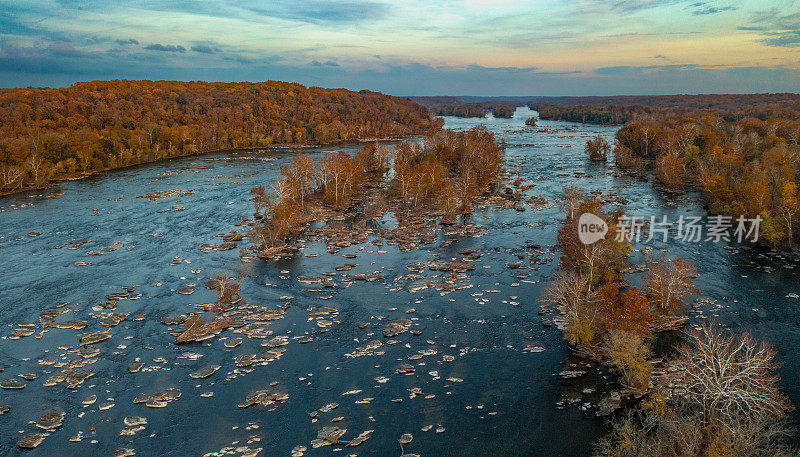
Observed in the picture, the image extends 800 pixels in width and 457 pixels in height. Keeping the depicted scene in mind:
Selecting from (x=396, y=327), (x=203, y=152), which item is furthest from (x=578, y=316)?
(x=203, y=152)

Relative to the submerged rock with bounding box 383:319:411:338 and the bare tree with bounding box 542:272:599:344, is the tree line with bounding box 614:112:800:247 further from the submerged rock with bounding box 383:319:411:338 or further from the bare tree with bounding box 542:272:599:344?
the submerged rock with bounding box 383:319:411:338

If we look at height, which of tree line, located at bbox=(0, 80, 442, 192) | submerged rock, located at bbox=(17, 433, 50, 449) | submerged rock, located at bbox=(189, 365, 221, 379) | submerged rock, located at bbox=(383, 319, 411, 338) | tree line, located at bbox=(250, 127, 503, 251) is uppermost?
tree line, located at bbox=(0, 80, 442, 192)

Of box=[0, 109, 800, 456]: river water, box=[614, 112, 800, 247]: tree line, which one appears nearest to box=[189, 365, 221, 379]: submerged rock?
box=[0, 109, 800, 456]: river water

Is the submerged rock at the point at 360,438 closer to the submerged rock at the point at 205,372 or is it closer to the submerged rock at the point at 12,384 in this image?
the submerged rock at the point at 205,372

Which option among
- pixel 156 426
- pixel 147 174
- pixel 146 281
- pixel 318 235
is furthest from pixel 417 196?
pixel 147 174

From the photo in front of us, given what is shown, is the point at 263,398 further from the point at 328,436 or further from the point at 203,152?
the point at 203,152

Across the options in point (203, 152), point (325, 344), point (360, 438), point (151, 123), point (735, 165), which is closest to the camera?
point (360, 438)

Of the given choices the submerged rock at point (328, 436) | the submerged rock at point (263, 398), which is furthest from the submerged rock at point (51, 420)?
the submerged rock at point (328, 436)
